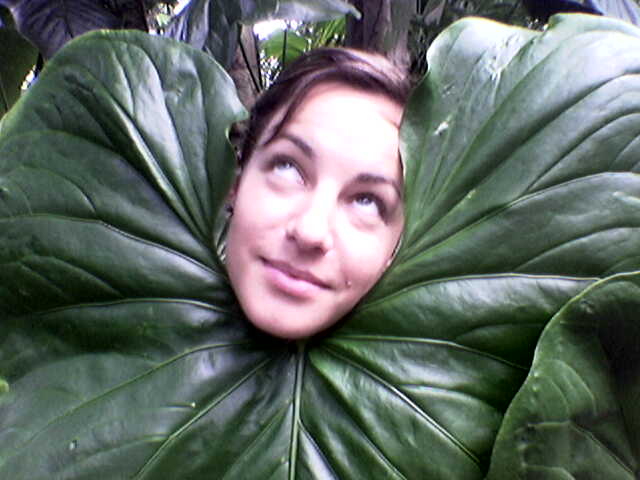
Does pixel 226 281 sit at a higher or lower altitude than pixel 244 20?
lower

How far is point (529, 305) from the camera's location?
48 cm

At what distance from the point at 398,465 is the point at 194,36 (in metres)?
0.57

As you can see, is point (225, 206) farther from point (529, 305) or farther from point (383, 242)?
point (529, 305)

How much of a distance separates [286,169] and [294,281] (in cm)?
10

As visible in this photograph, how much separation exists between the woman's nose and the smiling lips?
0.07ft

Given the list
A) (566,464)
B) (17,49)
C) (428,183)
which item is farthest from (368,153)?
(17,49)

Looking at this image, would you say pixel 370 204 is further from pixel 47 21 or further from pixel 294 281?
pixel 47 21

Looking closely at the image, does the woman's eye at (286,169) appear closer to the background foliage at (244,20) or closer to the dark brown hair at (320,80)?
the dark brown hair at (320,80)

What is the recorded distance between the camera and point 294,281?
486 mm

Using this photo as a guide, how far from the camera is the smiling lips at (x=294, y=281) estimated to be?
1.59ft

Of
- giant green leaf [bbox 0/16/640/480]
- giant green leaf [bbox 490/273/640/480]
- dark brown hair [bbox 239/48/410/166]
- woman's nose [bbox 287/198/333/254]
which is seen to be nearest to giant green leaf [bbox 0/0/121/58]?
giant green leaf [bbox 0/16/640/480]

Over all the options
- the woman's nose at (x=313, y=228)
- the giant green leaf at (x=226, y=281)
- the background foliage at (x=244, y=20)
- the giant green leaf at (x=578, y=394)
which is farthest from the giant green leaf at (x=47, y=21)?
the giant green leaf at (x=578, y=394)

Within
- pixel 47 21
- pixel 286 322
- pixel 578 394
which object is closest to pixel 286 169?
pixel 286 322

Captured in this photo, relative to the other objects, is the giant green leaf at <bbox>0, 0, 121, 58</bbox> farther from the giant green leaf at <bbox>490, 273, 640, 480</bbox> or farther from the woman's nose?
the giant green leaf at <bbox>490, 273, 640, 480</bbox>
